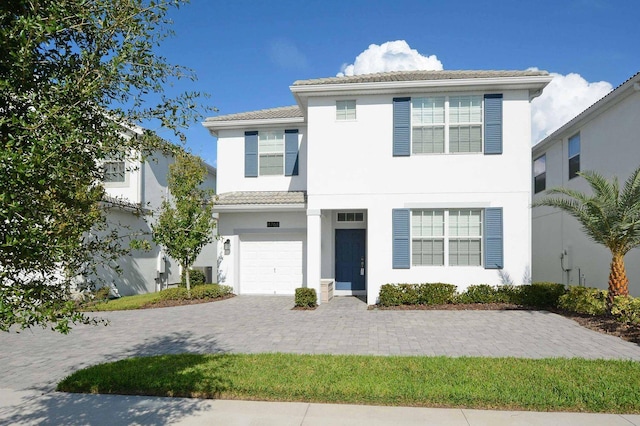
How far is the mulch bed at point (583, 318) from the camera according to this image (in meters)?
9.05

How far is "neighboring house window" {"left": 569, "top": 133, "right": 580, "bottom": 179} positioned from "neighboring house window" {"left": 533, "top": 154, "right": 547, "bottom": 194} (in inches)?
86.9

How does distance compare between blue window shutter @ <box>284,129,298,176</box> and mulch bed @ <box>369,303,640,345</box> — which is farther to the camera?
blue window shutter @ <box>284,129,298,176</box>

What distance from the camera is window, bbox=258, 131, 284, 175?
16.6 meters

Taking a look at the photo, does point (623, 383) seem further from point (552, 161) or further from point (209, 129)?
point (209, 129)

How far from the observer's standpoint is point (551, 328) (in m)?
9.75

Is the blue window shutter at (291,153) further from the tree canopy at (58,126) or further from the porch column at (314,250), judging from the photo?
the tree canopy at (58,126)

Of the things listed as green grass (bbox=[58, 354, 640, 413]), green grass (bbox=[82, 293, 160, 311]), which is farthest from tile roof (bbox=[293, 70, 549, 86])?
green grass (bbox=[58, 354, 640, 413])

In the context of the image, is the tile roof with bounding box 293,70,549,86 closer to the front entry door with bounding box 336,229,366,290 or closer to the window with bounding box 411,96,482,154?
the window with bounding box 411,96,482,154

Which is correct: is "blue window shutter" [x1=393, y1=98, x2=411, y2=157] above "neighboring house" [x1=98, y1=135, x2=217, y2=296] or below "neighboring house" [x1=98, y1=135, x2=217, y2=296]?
above

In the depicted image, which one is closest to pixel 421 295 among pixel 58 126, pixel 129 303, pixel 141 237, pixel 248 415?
pixel 248 415

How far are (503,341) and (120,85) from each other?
8.17 meters

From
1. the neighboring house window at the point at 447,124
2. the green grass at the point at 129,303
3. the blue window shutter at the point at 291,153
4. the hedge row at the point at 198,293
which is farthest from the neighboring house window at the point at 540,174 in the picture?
the green grass at the point at 129,303

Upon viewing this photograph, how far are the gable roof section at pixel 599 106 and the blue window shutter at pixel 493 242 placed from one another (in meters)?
4.94

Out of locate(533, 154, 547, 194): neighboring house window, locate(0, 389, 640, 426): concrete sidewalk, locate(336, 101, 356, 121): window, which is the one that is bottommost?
locate(0, 389, 640, 426): concrete sidewalk
